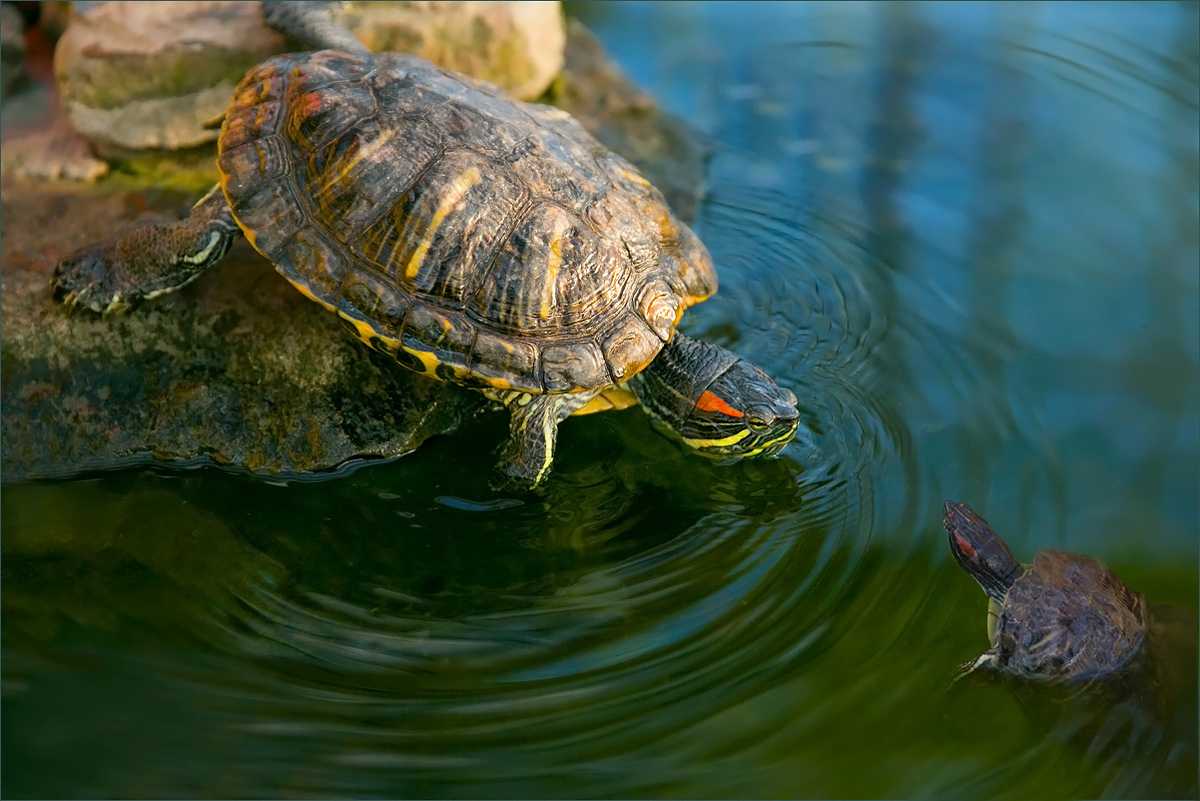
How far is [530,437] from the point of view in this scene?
3.11 m

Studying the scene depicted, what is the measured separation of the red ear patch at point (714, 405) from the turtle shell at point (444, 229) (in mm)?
239

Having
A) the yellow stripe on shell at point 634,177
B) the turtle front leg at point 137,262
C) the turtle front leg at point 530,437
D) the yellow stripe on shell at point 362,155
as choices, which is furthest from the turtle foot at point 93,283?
the yellow stripe on shell at point 634,177

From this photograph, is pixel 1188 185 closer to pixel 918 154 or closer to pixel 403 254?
pixel 918 154

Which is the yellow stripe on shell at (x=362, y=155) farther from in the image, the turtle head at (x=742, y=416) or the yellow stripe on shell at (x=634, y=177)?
the turtle head at (x=742, y=416)

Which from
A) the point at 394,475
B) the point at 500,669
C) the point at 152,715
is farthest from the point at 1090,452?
the point at 152,715

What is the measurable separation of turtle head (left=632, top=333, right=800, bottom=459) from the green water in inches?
6.2

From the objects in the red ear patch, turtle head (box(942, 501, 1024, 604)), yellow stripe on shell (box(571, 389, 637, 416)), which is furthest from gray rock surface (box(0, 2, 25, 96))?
turtle head (box(942, 501, 1024, 604))

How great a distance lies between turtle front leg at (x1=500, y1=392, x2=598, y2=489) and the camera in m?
3.10

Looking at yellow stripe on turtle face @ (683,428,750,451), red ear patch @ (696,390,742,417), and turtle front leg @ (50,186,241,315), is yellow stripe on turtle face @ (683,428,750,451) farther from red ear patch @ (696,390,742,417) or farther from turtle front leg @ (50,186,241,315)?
turtle front leg @ (50,186,241,315)

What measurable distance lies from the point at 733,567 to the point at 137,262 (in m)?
2.28

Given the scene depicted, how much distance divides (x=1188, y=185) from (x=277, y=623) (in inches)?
189

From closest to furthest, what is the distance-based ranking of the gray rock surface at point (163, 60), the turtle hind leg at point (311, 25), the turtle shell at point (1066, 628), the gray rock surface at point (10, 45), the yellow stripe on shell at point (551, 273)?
the turtle shell at point (1066, 628)
the yellow stripe on shell at point (551, 273)
the turtle hind leg at point (311, 25)
the gray rock surface at point (163, 60)
the gray rock surface at point (10, 45)

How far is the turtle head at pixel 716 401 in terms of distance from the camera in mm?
3119

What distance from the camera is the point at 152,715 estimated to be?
2.41 meters
